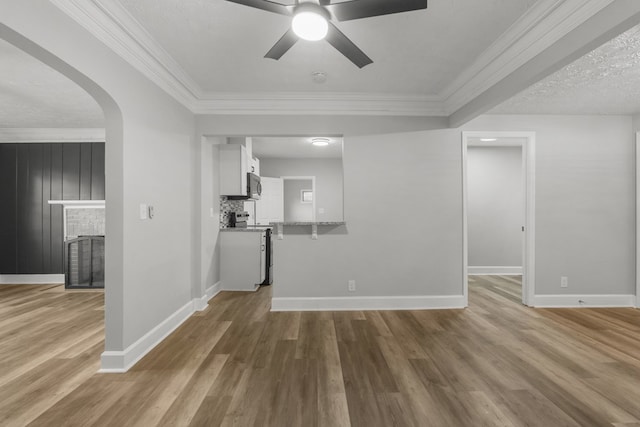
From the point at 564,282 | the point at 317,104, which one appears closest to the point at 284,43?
the point at 317,104

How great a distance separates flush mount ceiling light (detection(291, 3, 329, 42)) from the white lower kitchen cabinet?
10.5ft

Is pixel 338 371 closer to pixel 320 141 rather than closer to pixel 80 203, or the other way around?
pixel 320 141

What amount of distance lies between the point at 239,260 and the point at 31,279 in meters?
3.59

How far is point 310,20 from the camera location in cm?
172

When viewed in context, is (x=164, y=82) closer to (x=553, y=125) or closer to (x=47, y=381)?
(x=47, y=381)

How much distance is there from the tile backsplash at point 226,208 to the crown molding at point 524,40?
11.7 ft

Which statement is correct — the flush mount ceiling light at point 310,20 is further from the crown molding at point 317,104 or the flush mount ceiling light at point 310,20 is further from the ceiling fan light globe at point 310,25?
the crown molding at point 317,104

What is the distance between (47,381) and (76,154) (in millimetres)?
4134

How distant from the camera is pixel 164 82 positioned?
2873mm

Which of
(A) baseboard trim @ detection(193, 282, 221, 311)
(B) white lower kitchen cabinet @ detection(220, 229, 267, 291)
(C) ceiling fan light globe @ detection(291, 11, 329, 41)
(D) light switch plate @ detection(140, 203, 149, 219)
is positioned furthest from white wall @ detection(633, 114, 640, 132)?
(A) baseboard trim @ detection(193, 282, 221, 311)

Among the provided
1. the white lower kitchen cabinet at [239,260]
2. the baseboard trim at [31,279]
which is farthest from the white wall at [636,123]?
the baseboard trim at [31,279]

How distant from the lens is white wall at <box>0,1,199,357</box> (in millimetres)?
1743

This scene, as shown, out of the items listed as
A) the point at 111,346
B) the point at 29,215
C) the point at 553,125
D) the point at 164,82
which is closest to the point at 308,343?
the point at 111,346

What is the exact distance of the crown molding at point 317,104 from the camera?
11.5ft
